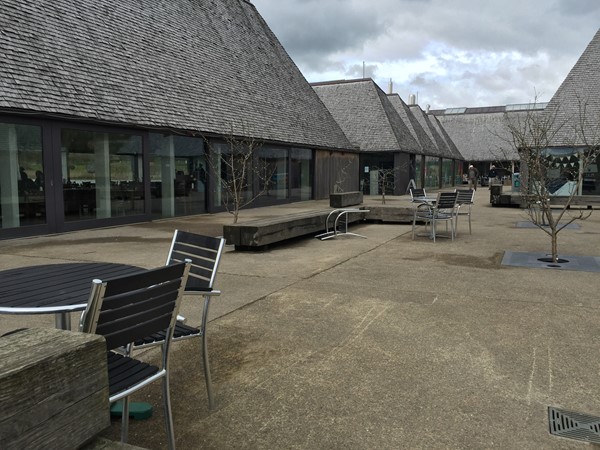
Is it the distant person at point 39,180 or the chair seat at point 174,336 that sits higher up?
the distant person at point 39,180

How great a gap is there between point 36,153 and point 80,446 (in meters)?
11.2

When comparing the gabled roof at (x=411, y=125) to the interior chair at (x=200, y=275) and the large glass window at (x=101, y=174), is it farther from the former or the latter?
the interior chair at (x=200, y=275)

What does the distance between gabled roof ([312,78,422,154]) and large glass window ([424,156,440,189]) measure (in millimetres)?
4007

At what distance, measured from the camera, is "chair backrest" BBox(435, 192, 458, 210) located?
10.0m

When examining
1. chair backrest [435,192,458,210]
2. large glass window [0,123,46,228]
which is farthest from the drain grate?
large glass window [0,123,46,228]

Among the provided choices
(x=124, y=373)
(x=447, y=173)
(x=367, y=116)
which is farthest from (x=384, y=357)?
(x=447, y=173)

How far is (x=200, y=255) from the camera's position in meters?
3.44

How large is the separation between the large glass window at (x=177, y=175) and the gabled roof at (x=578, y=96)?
1659 cm

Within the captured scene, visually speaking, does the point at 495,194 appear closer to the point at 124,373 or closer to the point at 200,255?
the point at 200,255

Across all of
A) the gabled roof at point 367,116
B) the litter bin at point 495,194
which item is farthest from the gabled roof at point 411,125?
the litter bin at point 495,194

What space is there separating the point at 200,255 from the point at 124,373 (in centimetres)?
120

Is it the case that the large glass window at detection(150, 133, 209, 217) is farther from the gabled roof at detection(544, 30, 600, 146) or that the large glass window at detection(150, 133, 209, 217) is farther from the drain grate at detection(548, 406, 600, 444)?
the gabled roof at detection(544, 30, 600, 146)

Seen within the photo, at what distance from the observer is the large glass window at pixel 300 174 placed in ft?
74.0

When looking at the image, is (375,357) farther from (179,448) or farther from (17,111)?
(17,111)
